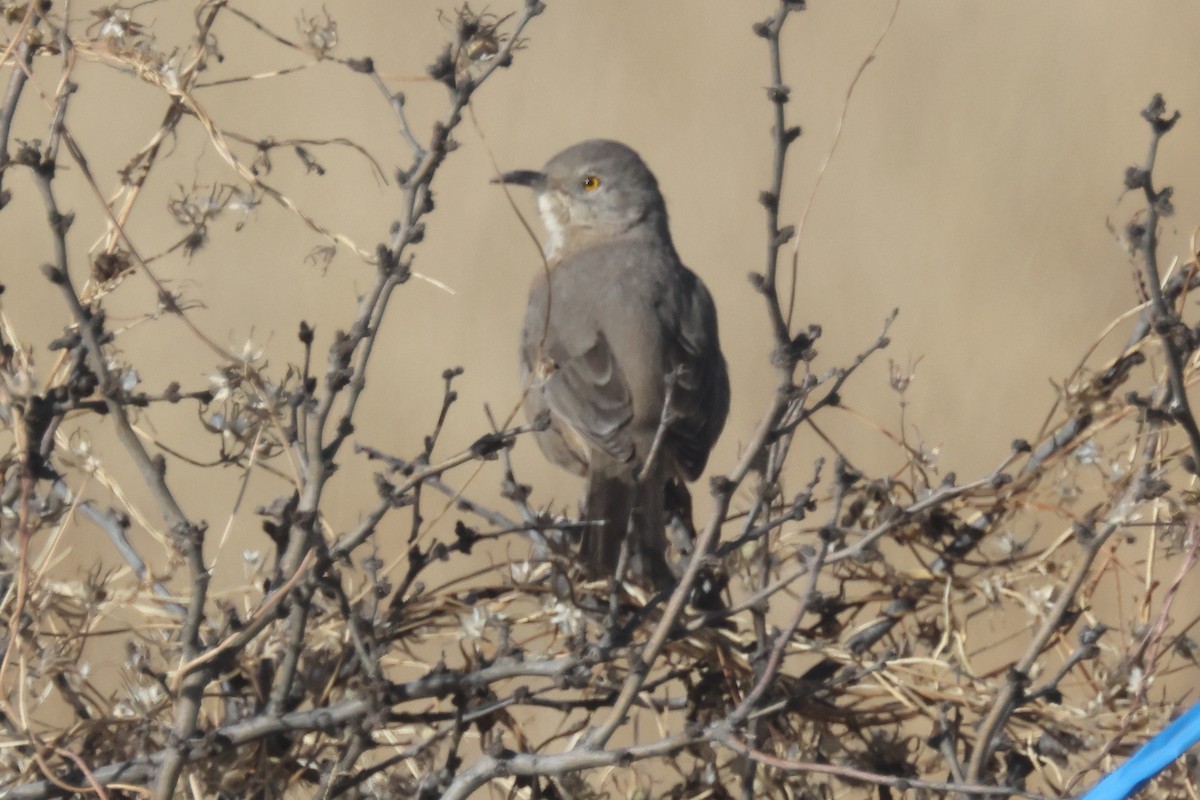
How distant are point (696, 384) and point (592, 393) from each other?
1.00 feet

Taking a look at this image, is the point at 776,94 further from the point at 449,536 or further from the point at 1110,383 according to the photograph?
the point at 449,536

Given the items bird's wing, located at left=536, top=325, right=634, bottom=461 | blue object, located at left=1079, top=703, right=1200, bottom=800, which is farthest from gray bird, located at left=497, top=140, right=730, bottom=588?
blue object, located at left=1079, top=703, right=1200, bottom=800

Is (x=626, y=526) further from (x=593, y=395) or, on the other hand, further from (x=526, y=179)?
(x=526, y=179)

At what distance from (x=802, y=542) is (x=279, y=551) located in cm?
104

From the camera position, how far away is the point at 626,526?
3.73 m

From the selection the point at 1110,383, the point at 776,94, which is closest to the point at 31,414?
the point at 776,94

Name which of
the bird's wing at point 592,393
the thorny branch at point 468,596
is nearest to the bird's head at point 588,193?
the bird's wing at point 592,393

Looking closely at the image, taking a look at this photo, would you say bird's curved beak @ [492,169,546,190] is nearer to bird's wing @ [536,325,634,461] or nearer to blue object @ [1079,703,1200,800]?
bird's wing @ [536,325,634,461]

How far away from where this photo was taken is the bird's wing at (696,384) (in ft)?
14.4

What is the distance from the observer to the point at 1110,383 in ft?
9.00

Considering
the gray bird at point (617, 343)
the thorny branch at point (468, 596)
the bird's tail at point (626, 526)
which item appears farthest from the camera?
the gray bird at point (617, 343)

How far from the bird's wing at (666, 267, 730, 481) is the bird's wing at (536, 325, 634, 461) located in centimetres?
15

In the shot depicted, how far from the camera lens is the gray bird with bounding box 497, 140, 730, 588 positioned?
431 cm

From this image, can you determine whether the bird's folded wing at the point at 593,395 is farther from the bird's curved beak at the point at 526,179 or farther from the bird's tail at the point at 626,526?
the bird's curved beak at the point at 526,179
